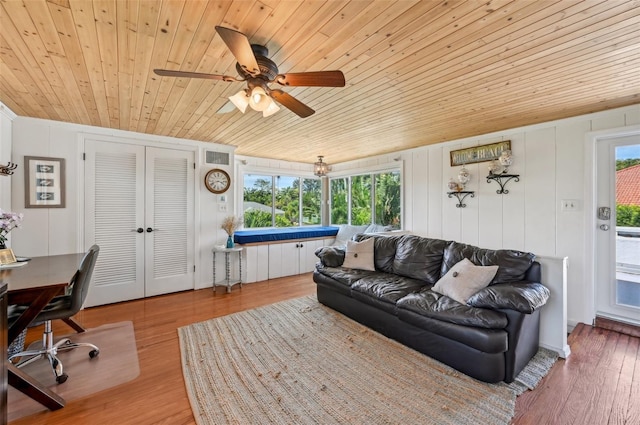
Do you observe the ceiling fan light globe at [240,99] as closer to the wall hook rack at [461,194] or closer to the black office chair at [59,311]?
the black office chair at [59,311]

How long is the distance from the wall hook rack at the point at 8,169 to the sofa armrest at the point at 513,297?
454 centimetres

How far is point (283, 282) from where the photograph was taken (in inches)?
181

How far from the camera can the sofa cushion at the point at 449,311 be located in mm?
1944

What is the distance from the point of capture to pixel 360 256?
352 cm

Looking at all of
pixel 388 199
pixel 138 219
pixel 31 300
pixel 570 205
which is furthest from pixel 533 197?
pixel 138 219

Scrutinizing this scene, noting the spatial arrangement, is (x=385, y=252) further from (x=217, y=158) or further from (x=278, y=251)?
(x=217, y=158)

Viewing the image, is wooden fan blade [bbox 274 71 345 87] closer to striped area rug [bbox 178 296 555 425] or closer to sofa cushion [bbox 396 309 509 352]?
sofa cushion [bbox 396 309 509 352]

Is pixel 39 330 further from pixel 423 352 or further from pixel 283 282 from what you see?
pixel 423 352

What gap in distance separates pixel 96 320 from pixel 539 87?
5.06 meters

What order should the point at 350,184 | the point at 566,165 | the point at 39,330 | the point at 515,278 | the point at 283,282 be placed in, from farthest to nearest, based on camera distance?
the point at 350,184 < the point at 283,282 < the point at 566,165 < the point at 39,330 < the point at 515,278

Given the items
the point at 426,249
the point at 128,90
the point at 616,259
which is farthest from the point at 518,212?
the point at 128,90

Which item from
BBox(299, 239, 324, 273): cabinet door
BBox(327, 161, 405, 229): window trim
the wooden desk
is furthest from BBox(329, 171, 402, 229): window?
the wooden desk

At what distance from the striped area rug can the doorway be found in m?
1.53

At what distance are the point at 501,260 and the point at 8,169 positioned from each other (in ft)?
16.3
